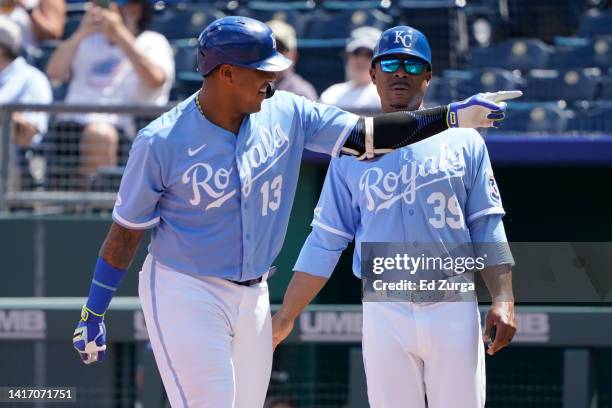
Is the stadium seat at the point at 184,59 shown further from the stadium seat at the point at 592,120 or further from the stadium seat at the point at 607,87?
the stadium seat at the point at 607,87

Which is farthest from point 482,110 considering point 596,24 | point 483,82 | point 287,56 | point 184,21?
point 184,21

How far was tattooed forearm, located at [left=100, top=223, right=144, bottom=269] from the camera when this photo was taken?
361cm

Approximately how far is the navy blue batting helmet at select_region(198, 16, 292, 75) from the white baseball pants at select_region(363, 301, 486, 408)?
0.96m

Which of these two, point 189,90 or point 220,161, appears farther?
point 189,90

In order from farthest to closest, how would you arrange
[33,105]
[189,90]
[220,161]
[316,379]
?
[189,90] < [33,105] < [316,379] < [220,161]

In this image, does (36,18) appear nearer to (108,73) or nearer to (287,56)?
(108,73)

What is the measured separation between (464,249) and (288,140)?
74cm

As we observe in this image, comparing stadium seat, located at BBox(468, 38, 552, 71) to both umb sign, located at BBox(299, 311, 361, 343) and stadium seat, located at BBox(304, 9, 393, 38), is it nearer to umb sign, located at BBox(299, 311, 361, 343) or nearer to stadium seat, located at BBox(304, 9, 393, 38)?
stadium seat, located at BBox(304, 9, 393, 38)

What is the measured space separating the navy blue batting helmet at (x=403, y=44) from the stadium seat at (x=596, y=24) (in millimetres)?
5716

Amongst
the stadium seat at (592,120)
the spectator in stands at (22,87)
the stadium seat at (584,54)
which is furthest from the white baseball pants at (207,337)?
the stadium seat at (584,54)

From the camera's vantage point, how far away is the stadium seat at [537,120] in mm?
7891

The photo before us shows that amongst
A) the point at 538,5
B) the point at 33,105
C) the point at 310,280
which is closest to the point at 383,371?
the point at 310,280

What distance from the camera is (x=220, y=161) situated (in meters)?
3.55

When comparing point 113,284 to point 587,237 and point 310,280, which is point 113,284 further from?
point 587,237
